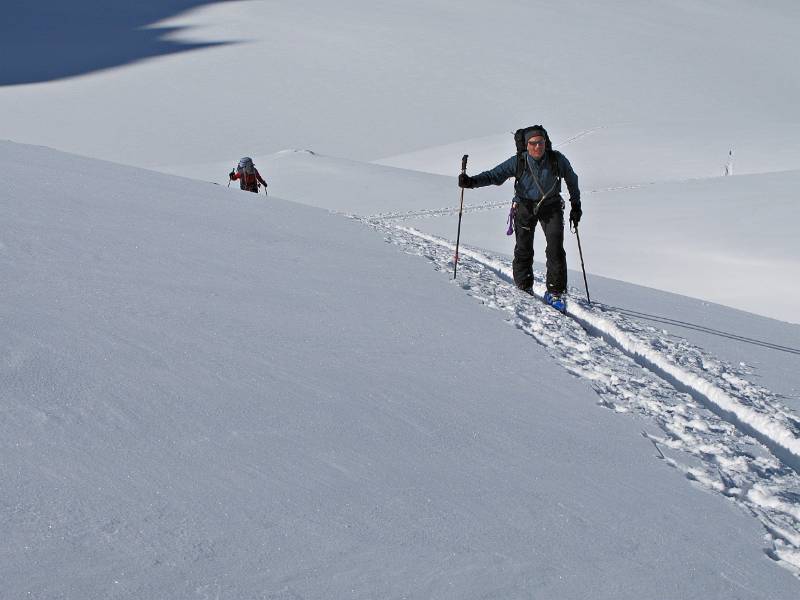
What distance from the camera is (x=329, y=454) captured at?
2.66 m

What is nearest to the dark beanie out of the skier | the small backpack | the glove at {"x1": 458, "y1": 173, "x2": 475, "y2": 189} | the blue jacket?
the skier

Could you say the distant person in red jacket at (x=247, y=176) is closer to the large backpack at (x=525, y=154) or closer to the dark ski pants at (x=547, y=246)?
the dark ski pants at (x=547, y=246)

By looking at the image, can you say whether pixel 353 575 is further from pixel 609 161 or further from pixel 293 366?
pixel 609 161

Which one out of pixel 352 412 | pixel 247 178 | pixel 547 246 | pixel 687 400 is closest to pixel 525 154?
pixel 547 246

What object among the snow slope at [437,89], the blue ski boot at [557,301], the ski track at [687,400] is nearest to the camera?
the ski track at [687,400]

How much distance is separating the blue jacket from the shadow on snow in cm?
6613

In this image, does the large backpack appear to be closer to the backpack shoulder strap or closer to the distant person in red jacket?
the backpack shoulder strap

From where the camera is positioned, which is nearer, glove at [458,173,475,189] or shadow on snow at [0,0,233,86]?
glove at [458,173,475,189]

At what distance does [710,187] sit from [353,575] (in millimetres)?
18091

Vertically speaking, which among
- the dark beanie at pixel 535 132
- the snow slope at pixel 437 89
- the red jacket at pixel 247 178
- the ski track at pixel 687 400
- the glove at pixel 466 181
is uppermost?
the snow slope at pixel 437 89

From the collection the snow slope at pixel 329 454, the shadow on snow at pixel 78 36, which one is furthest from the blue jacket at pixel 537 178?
the shadow on snow at pixel 78 36

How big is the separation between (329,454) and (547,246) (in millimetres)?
4638

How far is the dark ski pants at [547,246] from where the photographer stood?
7.01 m

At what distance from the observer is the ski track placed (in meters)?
3.10
